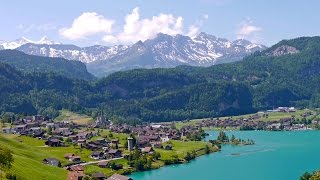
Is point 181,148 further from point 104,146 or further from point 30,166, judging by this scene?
point 30,166

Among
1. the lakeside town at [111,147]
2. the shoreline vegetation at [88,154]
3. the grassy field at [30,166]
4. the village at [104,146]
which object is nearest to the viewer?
the grassy field at [30,166]

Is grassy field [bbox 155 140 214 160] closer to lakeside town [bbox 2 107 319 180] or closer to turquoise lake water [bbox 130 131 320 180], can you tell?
lakeside town [bbox 2 107 319 180]

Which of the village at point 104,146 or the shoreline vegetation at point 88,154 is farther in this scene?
the village at point 104,146

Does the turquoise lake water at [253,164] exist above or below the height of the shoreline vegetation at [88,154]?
below

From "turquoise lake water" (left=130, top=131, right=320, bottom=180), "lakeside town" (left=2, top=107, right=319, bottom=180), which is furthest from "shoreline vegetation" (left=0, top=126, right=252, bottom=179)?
"turquoise lake water" (left=130, top=131, right=320, bottom=180)

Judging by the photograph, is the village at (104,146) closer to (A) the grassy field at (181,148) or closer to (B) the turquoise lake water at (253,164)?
(A) the grassy field at (181,148)

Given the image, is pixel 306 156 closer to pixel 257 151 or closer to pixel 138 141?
pixel 257 151

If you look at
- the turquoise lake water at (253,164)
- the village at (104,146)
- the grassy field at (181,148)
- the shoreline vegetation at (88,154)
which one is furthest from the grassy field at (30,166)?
the grassy field at (181,148)

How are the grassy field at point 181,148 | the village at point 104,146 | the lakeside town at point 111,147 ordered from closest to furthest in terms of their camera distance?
1. the lakeside town at point 111,147
2. the village at point 104,146
3. the grassy field at point 181,148
